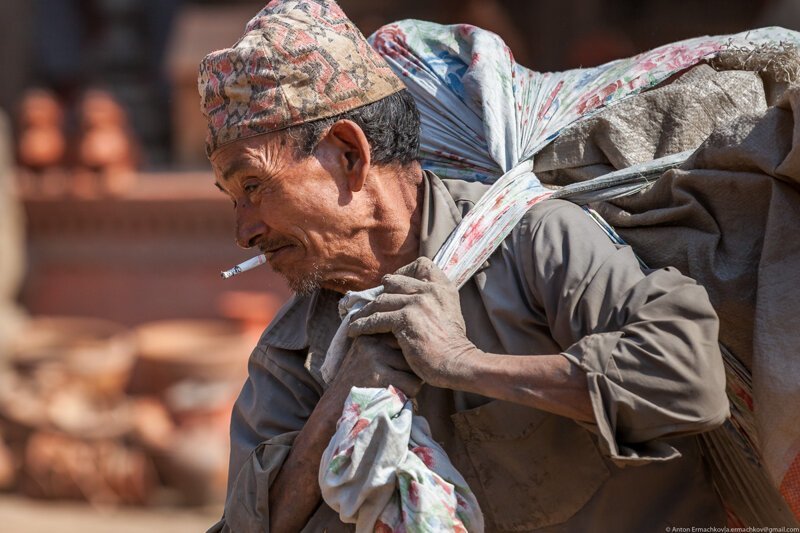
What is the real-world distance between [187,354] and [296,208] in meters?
5.87

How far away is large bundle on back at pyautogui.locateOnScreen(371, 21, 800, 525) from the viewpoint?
89.8 inches

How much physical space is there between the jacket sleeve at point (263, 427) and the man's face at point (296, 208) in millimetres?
202

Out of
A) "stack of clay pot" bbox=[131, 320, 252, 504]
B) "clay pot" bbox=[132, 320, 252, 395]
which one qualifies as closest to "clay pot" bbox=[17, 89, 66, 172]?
"clay pot" bbox=[132, 320, 252, 395]

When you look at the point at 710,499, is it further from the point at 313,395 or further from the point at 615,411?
the point at 313,395

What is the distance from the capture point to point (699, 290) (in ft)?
7.08

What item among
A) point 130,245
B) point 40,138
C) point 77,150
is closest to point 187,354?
point 130,245

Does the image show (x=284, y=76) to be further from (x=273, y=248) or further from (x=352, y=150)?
(x=273, y=248)

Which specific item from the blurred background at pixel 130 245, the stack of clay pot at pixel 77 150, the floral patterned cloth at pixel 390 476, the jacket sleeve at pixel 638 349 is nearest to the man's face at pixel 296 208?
the floral patterned cloth at pixel 390 476

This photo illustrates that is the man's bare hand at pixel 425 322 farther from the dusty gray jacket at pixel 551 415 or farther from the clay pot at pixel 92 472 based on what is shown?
the clay pot at pixel 92 472

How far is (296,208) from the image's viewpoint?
241 cm

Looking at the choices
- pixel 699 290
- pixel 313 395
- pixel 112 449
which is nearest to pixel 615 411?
pixel 699 290

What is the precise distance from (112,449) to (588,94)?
5871mm

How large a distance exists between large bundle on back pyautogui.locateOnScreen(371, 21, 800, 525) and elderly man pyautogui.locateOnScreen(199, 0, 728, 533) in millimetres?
114

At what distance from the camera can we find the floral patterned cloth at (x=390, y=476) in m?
2.11
